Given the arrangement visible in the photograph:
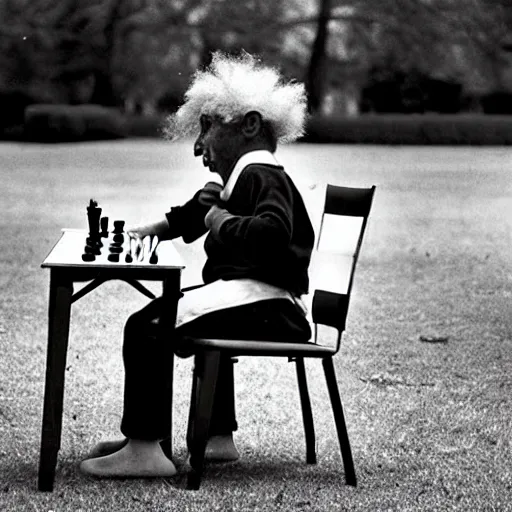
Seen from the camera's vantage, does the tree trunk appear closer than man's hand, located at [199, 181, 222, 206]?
No

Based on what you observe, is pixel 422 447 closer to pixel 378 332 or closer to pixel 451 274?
pixel 378 332

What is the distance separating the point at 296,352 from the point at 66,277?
0.82 meters

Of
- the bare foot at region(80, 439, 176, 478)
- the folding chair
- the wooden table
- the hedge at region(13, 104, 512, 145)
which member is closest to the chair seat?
the folding chair

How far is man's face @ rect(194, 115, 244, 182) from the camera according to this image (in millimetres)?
4336

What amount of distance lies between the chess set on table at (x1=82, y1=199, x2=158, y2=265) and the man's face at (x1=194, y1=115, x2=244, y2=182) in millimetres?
346

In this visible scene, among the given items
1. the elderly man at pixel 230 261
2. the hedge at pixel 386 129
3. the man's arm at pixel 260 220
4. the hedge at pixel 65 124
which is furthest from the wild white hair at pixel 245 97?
the hedge at pixel 386 129

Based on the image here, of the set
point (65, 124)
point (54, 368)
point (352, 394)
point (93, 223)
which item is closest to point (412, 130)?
point (65, 124)

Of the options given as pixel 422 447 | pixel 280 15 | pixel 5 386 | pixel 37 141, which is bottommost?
pixel 37 141

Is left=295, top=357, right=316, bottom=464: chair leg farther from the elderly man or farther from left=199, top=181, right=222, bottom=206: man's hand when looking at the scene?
left=199, top=181, right=222, bottom=206: man's hand


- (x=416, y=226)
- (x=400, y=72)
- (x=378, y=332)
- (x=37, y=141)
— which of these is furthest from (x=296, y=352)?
(x=400, y=72)

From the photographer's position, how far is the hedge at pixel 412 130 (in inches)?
1507

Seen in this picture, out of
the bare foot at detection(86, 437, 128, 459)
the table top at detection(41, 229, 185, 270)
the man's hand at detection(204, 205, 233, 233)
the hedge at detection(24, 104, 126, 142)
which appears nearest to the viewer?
the table top at detection(41, 229, 185, 270)

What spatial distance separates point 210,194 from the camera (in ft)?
14.0

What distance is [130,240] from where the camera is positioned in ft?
14.5
